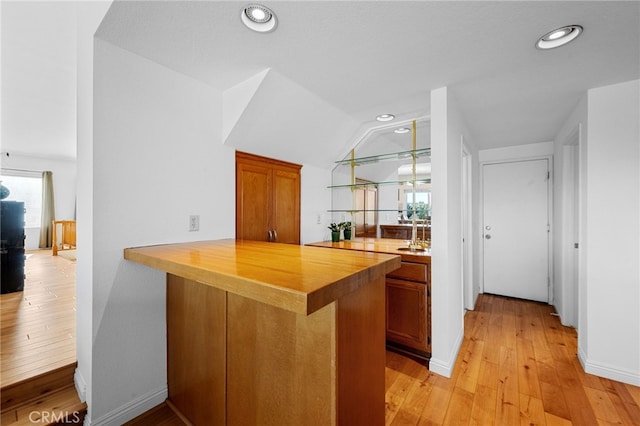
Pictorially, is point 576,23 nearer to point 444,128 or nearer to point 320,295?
point 444,128

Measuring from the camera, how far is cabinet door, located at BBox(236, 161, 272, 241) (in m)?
2.45

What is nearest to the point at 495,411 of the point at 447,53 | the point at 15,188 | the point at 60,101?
the point at 447,53

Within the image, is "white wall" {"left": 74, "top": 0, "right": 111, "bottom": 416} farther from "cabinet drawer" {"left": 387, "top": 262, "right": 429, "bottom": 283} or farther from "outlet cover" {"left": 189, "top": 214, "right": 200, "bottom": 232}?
"cabinet drawer" {"left": 387, "top": 262, "right": 429, "bottom": 283}

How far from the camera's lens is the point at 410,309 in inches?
90.9

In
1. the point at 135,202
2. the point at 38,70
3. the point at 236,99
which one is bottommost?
the point at 135,202

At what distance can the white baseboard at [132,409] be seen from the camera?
1.56 m

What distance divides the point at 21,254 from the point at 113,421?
305 cm

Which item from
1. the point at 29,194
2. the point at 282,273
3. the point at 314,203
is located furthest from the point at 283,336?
the point at 29,194

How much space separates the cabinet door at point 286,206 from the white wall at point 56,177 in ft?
23.4

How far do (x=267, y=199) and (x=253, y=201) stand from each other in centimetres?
18

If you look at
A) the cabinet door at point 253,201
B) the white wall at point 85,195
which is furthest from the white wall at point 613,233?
the white wall at point 85,195

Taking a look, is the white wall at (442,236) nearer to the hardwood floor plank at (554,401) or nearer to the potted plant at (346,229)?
the hardwood floor plank at (554,401)

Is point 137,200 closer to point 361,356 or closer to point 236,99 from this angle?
point 236,99

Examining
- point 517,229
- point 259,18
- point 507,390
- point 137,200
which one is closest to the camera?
point 259,18
